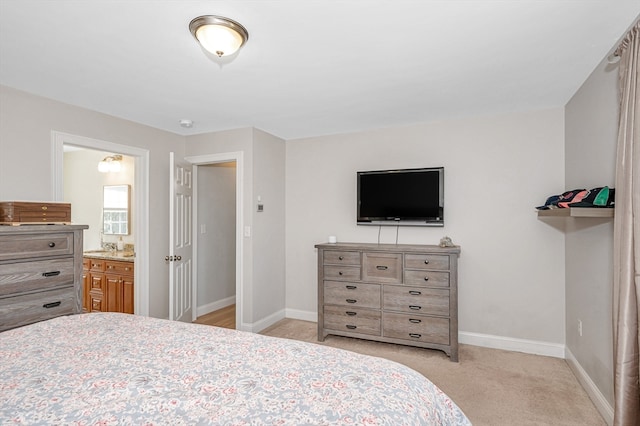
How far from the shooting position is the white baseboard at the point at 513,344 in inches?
131

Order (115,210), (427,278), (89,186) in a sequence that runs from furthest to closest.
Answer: (89,186) → (115,210) → (427,278)

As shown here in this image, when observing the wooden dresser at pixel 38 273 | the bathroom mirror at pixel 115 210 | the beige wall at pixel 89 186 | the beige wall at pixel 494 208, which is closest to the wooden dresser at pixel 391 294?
the beige wall at pixel 494 208

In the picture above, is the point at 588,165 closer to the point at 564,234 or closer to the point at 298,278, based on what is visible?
the point at 564,234

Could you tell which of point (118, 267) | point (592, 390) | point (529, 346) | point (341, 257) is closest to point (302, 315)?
point (341, 257)

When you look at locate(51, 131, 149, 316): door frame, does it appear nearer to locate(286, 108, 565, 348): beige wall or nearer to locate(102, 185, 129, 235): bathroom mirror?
locate(102, 185, 129, 235): bathroom mirror

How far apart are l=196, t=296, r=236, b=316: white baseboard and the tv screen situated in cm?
257

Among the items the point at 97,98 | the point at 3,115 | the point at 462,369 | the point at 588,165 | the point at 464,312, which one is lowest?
the point at 462,369

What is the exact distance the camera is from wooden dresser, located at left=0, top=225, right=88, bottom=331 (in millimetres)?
2369

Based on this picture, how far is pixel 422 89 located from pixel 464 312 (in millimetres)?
2376

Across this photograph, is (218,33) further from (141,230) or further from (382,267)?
(141,230)

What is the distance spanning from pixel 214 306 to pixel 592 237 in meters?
4.56

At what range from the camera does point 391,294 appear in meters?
3.52

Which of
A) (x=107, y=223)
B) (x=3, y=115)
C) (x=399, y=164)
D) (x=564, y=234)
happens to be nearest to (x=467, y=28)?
(x=399, y=164)

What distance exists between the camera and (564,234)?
3.29 meters
